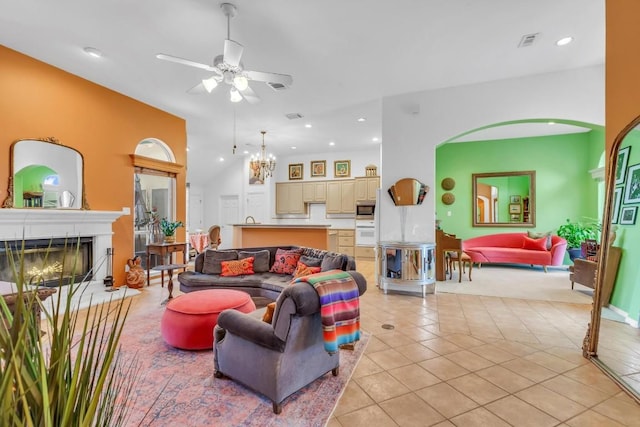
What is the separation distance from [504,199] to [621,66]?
510cm

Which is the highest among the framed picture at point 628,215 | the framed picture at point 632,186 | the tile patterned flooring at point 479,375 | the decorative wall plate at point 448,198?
the decorative wall plate at point 448,198

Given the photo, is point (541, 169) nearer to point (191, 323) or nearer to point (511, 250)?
point (511, 250)

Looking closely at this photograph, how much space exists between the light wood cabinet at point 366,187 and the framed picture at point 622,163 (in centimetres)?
557

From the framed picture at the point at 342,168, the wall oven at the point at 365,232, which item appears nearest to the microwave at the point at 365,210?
the wall oven at the point at 365,232

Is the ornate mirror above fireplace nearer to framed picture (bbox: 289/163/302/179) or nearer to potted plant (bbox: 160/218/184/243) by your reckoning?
potted plant (bbox: 160/218/184/243)

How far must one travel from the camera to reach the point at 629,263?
2.35 metres

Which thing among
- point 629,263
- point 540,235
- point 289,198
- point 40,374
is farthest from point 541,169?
point 40,374

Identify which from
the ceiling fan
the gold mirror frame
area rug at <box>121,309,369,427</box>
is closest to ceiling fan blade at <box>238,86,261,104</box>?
the ceiling fan

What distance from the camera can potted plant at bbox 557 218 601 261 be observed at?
5.99 m

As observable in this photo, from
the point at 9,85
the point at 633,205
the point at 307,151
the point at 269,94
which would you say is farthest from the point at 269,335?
the point at 307,151

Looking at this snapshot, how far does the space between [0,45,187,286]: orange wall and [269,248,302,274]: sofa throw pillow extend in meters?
2.58

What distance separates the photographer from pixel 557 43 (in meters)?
3.38

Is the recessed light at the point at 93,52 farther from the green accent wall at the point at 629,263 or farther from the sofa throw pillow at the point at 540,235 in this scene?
the sofa throw pillow at the point at 540,235

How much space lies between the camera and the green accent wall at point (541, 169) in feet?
21.1
